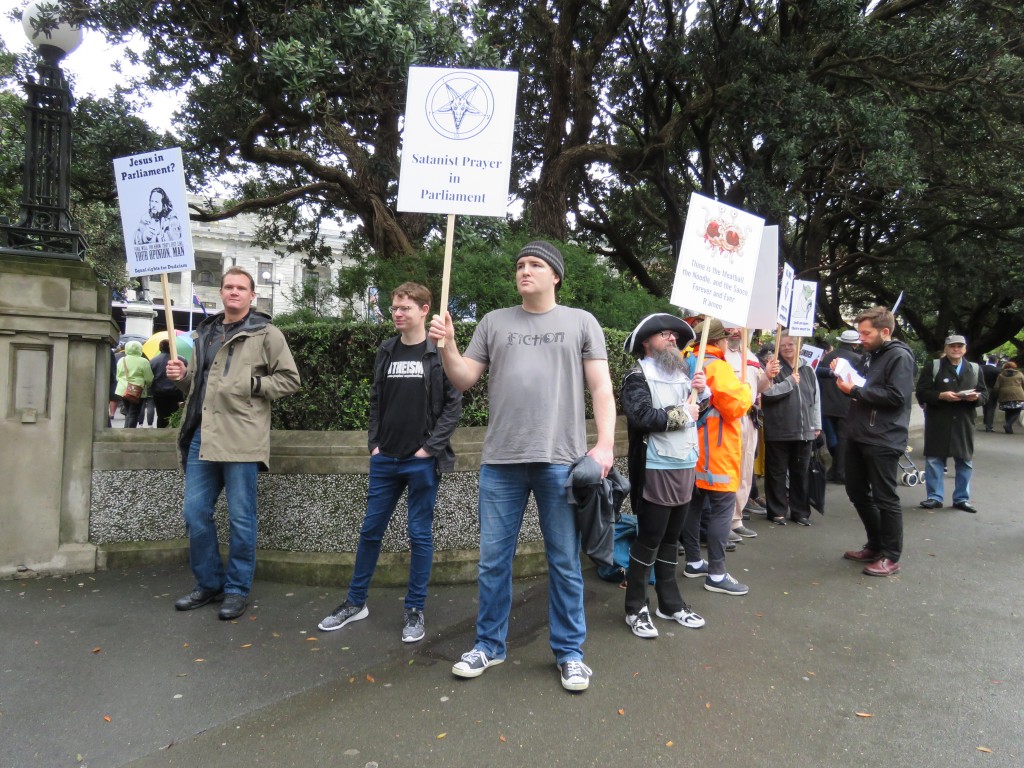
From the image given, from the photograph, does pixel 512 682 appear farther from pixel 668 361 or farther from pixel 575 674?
pixel 668 361

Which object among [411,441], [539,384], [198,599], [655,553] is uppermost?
[539,384]

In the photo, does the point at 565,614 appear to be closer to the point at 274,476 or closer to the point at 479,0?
the point at 274,476

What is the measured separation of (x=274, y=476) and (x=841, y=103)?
371 inches

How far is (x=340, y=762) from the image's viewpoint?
2.59 metres

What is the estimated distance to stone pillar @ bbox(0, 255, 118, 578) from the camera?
448 centimetres

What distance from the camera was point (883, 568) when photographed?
5.03 metres

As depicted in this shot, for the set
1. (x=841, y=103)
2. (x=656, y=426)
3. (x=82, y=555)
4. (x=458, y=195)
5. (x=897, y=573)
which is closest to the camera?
(x=458, y=195)

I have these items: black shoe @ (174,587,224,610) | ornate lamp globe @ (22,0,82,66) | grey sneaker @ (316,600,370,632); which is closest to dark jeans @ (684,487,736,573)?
grey sneaker @ (316,600,370,632)

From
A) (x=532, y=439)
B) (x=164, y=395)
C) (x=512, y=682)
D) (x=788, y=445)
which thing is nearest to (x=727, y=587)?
(x=512, y=682)

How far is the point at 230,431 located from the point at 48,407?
5.13 feet

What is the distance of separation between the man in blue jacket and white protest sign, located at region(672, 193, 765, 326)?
143 cm

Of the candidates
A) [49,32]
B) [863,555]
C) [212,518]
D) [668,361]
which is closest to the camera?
[668,361]

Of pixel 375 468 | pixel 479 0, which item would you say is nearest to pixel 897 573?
pixel 375 468

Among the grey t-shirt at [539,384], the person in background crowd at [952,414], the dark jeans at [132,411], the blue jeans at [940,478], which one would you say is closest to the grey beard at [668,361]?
the grey t-shirt at [539,384]
